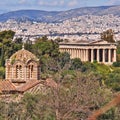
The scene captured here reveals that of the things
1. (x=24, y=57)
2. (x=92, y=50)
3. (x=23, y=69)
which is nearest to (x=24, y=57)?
(x=24, y=57)

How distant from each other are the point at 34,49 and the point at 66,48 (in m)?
18.3

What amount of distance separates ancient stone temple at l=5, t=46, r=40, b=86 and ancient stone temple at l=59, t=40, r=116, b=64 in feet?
132

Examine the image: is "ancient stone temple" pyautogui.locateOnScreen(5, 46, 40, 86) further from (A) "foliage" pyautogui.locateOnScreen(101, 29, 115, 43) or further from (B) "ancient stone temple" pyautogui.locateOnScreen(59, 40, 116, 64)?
(A) "foliage" pyautogui.locateOnScreen(101, 29, 115, 43)

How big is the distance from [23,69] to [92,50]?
42.7 m

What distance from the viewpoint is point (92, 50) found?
74.6m

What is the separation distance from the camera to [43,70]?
45.3m

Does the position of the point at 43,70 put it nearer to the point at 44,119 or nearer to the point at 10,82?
the point at 10,82

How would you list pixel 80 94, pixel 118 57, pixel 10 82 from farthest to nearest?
pixel 118 57 → pixel 10 82 → pixel 80 94

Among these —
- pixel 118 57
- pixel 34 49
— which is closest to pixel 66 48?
pixel 118 57

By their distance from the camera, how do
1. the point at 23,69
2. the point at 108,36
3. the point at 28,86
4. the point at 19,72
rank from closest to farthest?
the point at 28,86 → the point at 23,69 → the point at 19,72 → the point at 108,36

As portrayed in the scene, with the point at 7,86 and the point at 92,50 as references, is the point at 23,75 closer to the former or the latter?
the point at 7,86

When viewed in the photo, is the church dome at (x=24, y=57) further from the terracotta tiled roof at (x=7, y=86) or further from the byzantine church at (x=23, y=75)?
the terracotta tiled roof at (x=7, y=86)

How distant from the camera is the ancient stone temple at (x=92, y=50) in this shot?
2896 inches

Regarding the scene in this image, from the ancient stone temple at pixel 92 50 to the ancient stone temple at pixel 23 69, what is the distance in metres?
40.2
